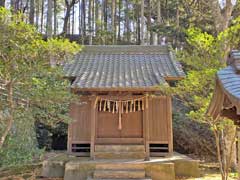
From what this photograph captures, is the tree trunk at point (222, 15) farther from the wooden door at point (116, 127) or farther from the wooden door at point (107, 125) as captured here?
the wooden door at point (107, 125)

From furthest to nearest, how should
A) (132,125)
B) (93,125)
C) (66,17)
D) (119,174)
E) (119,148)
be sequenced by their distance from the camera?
1. (66,17)
2. (132,125)
3. (119,148)
4. (93,125)
5. (119,174)

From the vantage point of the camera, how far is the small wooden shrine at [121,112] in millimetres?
8695

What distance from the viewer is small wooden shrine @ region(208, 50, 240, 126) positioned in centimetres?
245

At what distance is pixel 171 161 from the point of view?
808 centimetres

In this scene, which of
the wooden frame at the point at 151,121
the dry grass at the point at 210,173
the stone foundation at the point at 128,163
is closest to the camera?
the stone foundation at the point at 128,163

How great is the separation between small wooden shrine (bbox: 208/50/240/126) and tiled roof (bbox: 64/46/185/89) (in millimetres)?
5051

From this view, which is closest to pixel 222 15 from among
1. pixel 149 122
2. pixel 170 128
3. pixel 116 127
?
pixel 170 128

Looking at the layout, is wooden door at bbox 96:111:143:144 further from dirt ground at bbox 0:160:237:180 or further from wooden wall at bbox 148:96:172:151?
dirt ground at bbox 0:160:237:180

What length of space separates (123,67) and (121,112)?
176 centimetres

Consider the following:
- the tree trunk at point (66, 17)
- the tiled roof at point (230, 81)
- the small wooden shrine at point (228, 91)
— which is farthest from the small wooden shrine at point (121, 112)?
the tree trunk at point (66, 17)

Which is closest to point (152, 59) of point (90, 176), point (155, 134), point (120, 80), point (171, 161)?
point (120, 80)

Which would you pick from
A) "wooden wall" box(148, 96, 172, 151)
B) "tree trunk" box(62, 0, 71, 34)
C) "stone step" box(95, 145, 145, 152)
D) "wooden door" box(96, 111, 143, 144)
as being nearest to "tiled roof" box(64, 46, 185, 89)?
"wooden wall" box(148, 96, 172, 151)

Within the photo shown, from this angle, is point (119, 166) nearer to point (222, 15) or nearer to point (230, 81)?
point (230, 81)

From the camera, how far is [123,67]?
32.8ft
